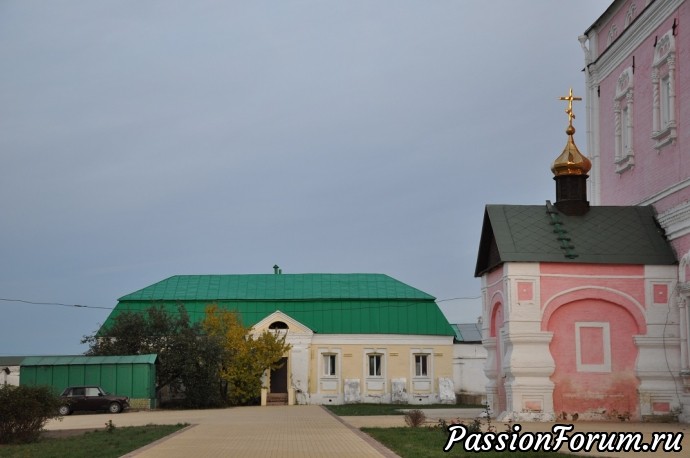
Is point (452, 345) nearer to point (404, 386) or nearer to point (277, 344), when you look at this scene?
point (404, 386)

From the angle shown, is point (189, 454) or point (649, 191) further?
point (649, 191)

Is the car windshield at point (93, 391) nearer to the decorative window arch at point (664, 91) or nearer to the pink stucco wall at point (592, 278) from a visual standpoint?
the pink stucco wall at point (592, 278)

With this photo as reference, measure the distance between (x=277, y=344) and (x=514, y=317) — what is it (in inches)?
722

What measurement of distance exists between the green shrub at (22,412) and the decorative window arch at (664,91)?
684 inches

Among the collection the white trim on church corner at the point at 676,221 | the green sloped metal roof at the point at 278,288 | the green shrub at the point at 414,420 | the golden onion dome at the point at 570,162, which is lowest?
the green shrub at the point at 414,420

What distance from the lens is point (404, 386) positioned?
42.3 m

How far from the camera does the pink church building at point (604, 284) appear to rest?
79.3 ft

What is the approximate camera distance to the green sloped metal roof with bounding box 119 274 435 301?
148ft

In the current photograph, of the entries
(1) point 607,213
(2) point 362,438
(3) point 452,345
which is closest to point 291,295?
(3) point 452,345

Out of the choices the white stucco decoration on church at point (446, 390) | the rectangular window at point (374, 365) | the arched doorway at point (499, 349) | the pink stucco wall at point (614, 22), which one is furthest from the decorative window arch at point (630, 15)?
the rectangular window at point (374, 365)

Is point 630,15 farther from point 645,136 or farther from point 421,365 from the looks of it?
point 421,365

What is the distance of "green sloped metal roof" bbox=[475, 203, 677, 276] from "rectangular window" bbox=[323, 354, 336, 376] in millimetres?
17531

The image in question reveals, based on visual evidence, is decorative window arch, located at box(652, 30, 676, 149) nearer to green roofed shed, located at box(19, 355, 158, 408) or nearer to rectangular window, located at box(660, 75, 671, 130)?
rectangular window, located at box(660, 75, 671, 130)

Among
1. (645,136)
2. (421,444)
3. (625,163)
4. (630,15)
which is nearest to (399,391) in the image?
(625,163)
